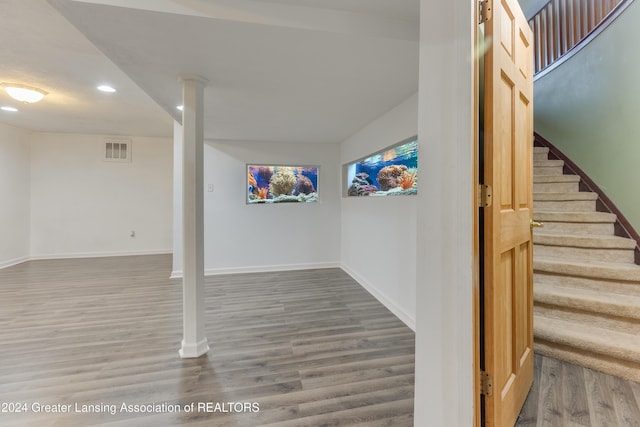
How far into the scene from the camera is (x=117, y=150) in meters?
5.62

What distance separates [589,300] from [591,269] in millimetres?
314

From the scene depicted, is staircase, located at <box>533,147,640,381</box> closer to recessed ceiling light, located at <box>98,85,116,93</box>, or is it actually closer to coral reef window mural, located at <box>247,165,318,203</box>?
coral reef window mural, located at <box>247,165,318,203</box>

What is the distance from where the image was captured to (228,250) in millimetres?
4496

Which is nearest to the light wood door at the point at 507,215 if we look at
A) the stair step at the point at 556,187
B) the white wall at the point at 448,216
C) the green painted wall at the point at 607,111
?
the white wall at the point at 448,216

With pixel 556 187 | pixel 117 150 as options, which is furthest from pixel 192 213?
pixel 117 150

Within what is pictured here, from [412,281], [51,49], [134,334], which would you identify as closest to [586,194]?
[412,281]

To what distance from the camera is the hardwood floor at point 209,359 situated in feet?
5.14

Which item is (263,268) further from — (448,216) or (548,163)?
(548,163)

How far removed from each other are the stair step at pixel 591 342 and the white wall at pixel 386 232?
3.24 feet

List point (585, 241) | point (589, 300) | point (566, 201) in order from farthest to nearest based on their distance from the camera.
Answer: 1. point (566, 201)
2. point (585, 241)
3. point (589, 300)

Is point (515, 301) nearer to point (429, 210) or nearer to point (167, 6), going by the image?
point (429, 210)

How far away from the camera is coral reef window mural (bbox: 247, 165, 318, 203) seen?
4.59 metres

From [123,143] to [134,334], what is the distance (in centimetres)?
479

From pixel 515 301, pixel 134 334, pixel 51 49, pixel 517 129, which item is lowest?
pixel 134 334
